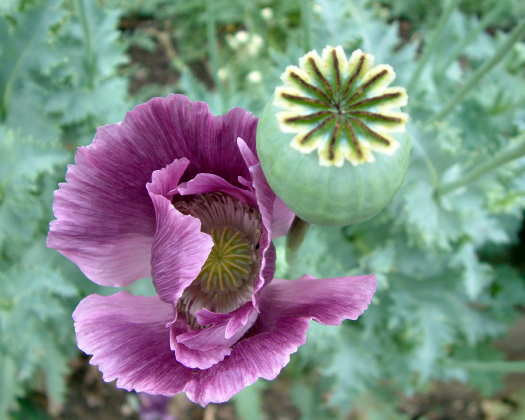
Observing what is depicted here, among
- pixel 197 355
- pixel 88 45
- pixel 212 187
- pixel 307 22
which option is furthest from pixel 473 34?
pixel 197 355

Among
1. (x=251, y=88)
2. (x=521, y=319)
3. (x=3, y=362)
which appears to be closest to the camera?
(x=3, y=362)

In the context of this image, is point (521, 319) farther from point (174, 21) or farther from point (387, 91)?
point (174, 21)

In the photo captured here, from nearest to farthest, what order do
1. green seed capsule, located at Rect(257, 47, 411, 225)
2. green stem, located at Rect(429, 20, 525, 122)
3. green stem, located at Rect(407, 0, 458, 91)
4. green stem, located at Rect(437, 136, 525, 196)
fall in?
green seed capsule, located at Rect(257, 47, 411, 225) < green stem, located at Rect(437, 136, 525, 196) < green stem, located at Rect(429, 20, 525, 122) < green stem, located at Rect(407, 0, 458, 91)

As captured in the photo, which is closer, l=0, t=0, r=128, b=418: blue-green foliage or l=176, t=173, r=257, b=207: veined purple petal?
l=176, t=173, r=257, b=207: veined purple petal

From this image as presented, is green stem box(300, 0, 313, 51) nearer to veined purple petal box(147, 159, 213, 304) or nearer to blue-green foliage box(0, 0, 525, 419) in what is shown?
blue-green foliage box(0, 0, 525, 419)

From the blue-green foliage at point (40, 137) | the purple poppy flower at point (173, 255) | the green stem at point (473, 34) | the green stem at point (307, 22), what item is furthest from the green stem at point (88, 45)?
the green stem at point (473, 34)

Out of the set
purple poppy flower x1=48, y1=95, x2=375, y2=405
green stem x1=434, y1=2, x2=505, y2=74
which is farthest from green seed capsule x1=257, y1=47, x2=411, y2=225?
green stem x1=434, y1=2, x2=505, y2=74

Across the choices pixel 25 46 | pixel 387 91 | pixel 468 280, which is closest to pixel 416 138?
pixel 468 280
